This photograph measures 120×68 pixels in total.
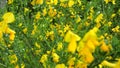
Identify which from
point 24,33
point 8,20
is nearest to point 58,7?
point 24,33

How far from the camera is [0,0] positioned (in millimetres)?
3775

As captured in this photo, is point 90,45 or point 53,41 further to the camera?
point 53,41

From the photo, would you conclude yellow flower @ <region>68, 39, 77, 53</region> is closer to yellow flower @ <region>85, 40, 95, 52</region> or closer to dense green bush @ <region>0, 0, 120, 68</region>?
yellow flower @ <region>85, 40, 95, 52</region>

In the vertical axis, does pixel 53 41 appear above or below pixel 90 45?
above

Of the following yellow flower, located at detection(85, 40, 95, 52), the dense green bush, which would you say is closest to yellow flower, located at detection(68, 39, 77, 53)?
yellow flower, located at detection(85, 40, 95, 52)

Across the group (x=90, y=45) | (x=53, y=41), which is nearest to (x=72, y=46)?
(x=90, y=45)

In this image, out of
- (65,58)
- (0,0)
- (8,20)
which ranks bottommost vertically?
(8,20)

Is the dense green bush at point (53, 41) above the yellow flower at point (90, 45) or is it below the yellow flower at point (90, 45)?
above

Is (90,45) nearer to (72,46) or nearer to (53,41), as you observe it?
(72,46)

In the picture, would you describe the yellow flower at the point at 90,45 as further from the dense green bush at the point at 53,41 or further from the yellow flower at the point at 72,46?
the dense green bush at the point at 53,41

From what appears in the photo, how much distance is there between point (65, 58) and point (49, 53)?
10.1 inches

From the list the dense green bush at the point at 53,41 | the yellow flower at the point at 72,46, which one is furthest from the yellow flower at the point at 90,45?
the dense green bush at the point at 53,41

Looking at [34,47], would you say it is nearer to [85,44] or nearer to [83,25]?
[83,25]

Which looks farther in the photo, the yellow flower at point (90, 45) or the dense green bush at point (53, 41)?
the dense green bush at point (53, 41)
